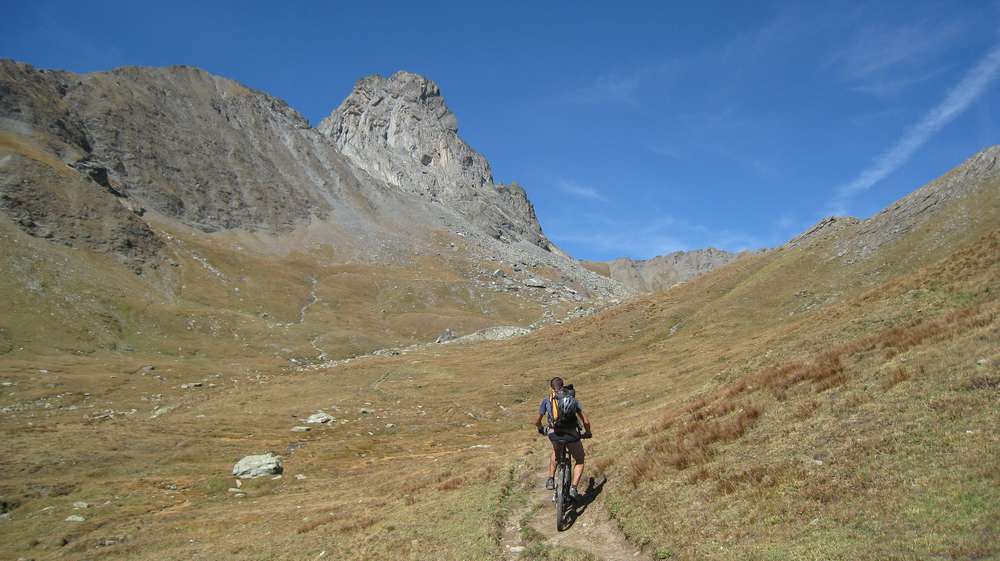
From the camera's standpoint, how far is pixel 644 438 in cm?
2053

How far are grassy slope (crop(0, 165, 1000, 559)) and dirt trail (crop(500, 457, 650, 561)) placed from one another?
1.67 feet

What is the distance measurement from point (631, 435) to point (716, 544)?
38.2ft

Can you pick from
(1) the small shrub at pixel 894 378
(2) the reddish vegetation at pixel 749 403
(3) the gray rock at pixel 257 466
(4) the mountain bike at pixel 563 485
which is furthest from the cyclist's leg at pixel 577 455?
(3) the gray rock at pixel 257 466

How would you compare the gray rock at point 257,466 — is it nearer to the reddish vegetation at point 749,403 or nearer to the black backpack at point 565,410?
the reddish vegetation at point 749,403

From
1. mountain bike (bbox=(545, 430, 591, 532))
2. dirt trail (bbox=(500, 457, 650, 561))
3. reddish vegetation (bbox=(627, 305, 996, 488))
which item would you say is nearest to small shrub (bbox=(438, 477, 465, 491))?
dirt trail (bbox=(500, 457, 650, 561))

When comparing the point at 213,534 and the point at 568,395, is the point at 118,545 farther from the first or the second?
the point at 568,395

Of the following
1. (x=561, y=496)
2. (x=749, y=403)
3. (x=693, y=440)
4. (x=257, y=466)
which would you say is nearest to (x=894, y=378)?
(x=749, y=403)

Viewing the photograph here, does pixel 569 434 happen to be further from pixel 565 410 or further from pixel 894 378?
pixel 894 378

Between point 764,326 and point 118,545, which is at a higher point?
point 764,326

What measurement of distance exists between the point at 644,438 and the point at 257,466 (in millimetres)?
25117

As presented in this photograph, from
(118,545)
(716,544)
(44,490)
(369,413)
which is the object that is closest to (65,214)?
(369,413)

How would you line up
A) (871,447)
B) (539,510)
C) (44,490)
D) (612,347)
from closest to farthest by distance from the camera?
1. (871,447)
2. (539,510)
3. (44,490)
4. (612,347)

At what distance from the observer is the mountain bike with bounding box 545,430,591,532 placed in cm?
1485

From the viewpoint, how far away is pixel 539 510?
56.6 feet
